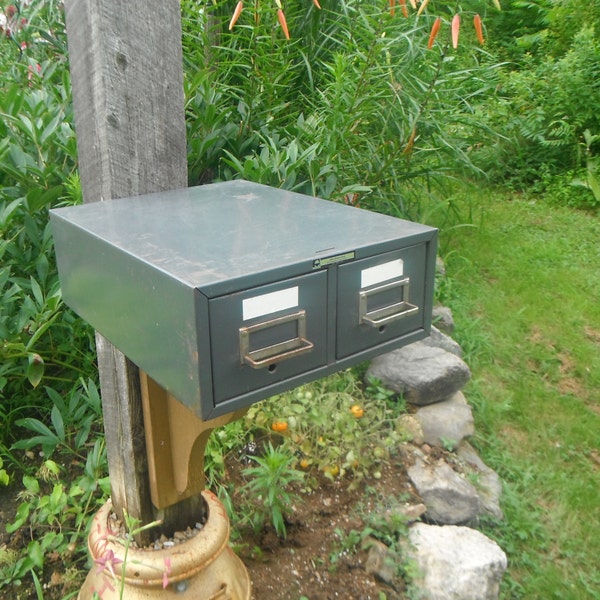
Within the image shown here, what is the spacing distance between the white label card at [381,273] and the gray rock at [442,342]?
2130 millimetres

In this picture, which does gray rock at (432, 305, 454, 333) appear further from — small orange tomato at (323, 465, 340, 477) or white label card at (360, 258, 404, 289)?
white label card at (360, 258, 404, 289)

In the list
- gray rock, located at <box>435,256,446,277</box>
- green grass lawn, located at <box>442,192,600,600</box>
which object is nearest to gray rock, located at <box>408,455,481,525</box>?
green grass lawn, located at <box>442,192,600,600</box>

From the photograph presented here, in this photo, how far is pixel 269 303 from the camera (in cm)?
119

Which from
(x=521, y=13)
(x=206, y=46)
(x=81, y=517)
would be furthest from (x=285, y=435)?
(x=521, y=13)

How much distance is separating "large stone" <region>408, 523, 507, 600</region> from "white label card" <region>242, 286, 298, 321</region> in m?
1.48

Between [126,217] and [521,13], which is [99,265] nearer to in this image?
[126,217]

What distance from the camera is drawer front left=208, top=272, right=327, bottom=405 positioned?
1146mm

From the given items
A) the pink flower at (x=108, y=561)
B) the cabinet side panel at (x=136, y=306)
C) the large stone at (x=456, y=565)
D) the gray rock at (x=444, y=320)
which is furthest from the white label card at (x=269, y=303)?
the gray rock at (x=444, y=320)

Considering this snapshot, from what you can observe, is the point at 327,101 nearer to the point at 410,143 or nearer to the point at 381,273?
the point at 410,143

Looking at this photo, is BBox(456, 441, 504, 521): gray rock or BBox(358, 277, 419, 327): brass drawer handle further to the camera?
BBox(456, 441, 504, 521): gray rock

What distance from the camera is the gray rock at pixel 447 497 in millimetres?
2627

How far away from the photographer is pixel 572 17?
754cm

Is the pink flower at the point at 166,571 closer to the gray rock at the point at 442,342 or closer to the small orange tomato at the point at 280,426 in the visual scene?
the small orange tomato at the point at 280,426

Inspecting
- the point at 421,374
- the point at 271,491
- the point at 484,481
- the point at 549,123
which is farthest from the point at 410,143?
the point at 549,123
